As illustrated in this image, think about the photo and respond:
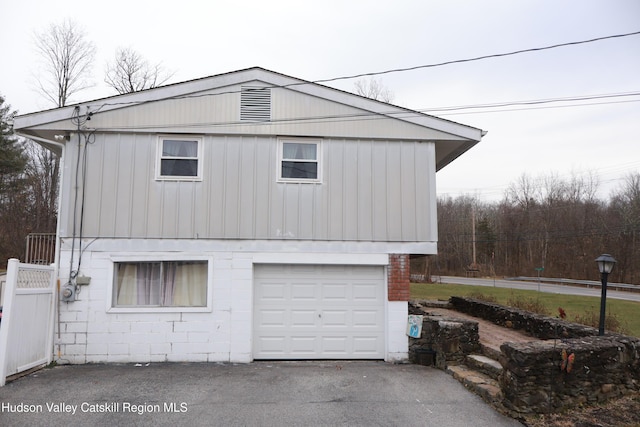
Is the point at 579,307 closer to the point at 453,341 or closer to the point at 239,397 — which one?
the point at 453,341

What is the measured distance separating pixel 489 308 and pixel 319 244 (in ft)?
21.7

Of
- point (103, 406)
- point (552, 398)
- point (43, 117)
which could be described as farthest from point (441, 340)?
point (43, 117)

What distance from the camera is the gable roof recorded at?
9156 mm

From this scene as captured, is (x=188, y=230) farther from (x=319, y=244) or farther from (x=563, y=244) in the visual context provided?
(x=563, y=244)

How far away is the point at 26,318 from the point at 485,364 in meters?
8.23

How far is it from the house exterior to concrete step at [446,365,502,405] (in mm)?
1484

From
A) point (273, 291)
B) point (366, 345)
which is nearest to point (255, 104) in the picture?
point (273, 291)

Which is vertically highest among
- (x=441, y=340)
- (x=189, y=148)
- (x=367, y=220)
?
(x=189, y=148)

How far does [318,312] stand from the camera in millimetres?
9328

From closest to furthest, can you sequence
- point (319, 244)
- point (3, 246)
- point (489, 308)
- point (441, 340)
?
point (441, 340) → point (319, 244) → point (489, 308) → point (3, 246)

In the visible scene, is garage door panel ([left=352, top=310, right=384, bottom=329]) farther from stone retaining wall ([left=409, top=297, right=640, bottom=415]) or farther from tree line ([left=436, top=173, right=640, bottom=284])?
tree line ([left=436, top=173, right=640, bottom=284])

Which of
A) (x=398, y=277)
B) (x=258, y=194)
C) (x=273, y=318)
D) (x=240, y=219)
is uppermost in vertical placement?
(x=258, y=194)

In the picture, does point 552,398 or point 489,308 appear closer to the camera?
point 552,398

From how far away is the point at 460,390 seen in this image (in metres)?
7.13
